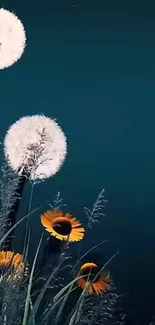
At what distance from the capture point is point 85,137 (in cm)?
192

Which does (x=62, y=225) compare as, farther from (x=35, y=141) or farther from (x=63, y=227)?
(x=35, y=141)

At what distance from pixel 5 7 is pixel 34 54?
20 cm

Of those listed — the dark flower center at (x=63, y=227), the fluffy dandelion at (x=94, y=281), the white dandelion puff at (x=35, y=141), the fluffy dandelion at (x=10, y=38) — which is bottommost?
the fluffy dandelion at (x=94, y=281)

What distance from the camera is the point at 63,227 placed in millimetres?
1590

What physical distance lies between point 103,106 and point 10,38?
1.31ft

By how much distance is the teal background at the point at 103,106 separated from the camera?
5.99 feet

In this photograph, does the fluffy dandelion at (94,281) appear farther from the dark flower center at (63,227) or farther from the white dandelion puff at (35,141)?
the white dandelion puff at (35,141)

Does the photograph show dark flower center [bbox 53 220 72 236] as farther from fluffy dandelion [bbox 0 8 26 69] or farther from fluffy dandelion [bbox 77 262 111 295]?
fluffy dandelion [bbox 0 8 26 69]

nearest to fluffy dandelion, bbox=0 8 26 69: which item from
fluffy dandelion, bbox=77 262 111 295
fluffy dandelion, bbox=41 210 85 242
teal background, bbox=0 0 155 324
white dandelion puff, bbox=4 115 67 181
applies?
teal background, bbox=0 0 155 324

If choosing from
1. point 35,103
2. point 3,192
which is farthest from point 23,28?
point 3,192

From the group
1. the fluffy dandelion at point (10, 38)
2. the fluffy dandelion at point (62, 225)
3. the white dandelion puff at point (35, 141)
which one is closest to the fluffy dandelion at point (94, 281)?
the fluffy dandelion at point (62, 225)

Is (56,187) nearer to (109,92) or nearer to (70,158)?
(70,158)

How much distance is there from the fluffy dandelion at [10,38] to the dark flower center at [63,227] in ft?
1.78

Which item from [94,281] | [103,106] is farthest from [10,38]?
[94,281]
